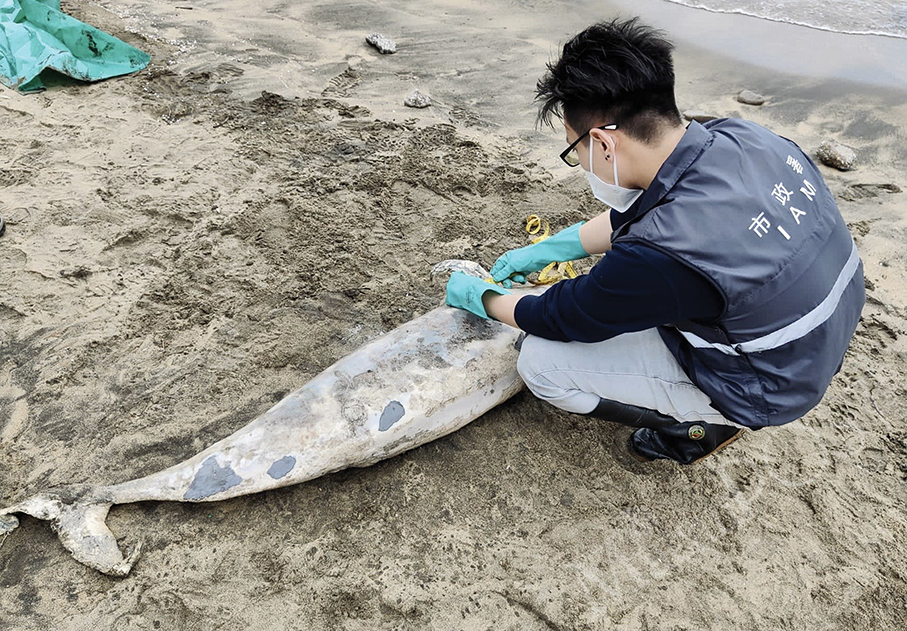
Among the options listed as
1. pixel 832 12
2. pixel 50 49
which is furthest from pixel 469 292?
pixel 832 12

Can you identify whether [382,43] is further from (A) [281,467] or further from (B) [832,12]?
(B) [832,12]

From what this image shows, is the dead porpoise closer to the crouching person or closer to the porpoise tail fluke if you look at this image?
the porpoise tail fluke

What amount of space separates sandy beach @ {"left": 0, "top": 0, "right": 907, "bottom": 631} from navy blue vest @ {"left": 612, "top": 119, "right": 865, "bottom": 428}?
64 cm

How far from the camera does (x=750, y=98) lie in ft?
16.8

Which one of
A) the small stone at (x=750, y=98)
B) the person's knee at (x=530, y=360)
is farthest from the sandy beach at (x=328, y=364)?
the person's knee at (x=530, y=360)

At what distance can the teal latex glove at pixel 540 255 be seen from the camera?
2.83 metres

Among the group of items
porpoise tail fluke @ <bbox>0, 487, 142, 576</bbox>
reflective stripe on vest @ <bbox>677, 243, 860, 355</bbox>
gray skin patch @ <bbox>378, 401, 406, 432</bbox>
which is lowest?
porpoise tail fluke @ <bbox>0, 487, 142, 576</bbox>

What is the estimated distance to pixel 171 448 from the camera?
2.51m

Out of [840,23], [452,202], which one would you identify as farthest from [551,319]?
[840,23]

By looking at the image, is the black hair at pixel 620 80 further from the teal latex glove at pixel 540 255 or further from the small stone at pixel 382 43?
the small stone at pixel 382 43

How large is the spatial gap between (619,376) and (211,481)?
1.59 metres

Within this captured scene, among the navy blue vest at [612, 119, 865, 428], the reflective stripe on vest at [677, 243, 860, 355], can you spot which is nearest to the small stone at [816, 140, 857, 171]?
the navy blue vest at [612, 119, 865, 428]

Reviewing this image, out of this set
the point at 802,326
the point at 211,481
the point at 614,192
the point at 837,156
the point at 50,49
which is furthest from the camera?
the point at 50,49

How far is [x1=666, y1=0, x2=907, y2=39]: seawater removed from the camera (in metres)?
6.65
